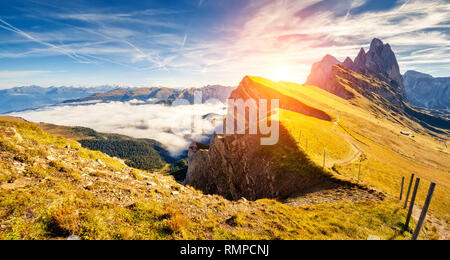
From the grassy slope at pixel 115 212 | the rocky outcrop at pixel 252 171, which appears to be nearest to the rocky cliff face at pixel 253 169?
the rocky outcrop at pixel 252 171

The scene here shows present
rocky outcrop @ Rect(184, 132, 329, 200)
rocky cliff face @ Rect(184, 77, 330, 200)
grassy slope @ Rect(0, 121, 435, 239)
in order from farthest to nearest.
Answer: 1. rocky cliff face @ Rect(184, 77, 330, 200)
2. rocky outcrop @ Rect(184, 132, 329, 200)
3. grassy slope @ Rect(0, 121, 435, 239)

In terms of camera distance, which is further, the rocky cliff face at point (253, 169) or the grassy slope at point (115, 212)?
the rocky cliff face at point (253, 169)

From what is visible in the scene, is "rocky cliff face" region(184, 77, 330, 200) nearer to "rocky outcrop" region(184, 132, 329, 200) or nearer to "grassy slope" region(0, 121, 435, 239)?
"rocky outcrop" region(184, 132, 329, 200)

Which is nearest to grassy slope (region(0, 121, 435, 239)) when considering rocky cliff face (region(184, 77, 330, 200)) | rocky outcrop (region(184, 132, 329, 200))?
rocky outcrop (region(184, 132, 329, 200))

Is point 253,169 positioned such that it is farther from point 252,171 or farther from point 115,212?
point 115,212

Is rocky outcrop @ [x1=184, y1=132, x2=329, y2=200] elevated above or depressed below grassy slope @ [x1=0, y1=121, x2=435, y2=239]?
below

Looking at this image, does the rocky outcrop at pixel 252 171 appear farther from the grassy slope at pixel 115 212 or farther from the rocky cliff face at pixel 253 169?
the grassy slope at pixel 115 212

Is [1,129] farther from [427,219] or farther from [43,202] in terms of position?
[427,219]

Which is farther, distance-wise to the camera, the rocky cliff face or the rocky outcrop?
the rocky cliff face

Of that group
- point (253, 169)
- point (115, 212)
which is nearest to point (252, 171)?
point (253, 169)

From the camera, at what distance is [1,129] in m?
19.1

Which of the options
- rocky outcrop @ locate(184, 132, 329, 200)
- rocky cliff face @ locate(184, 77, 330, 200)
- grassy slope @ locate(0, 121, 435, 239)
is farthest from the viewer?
rocky cliff face @ locate(184, 77, 330, 200)

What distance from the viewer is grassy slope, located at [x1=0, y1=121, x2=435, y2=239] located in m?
10.0

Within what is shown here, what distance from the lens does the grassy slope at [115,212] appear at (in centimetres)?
1002
